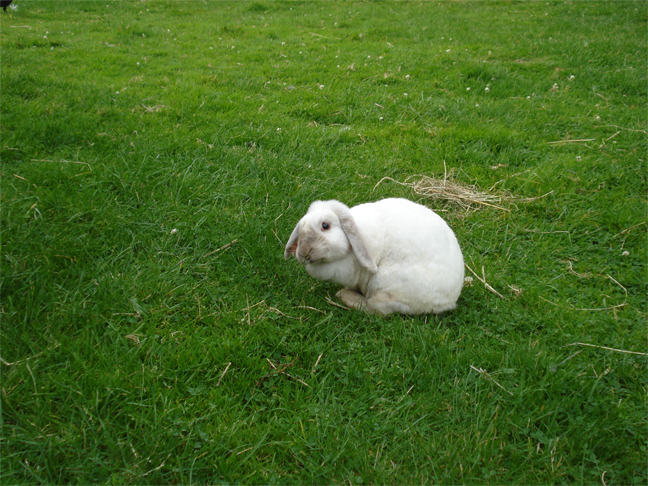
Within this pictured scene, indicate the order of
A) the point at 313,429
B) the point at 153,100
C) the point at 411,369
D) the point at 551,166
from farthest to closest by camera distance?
the point at 153,100 < the point at 551,166 < the point at 411,369 < the point at 313,429

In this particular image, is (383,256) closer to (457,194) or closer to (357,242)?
(357,242)

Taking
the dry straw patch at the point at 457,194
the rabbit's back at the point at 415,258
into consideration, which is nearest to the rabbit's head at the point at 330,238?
the rabbit's back at the point at 415,258

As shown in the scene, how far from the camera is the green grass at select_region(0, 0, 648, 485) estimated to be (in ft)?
7.25

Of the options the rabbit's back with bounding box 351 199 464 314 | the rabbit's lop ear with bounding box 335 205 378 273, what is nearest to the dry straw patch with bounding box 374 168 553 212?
the rabbit's back with bounding box 351 199 464 314

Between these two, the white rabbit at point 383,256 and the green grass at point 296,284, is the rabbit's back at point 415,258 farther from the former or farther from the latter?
the green grass at point 296,284

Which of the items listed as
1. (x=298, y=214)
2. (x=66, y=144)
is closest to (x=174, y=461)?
(x=298, y=214)

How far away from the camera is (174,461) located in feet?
6.88

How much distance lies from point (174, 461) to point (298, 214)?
2318 millimetres

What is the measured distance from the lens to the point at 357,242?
9.97 feet

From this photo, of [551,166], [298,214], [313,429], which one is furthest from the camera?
[551,166]

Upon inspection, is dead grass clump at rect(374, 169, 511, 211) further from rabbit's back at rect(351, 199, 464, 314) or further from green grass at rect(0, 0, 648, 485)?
rabbit's back at rect(351, 199, 464, 314)

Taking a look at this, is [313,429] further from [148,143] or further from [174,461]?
[148,143]

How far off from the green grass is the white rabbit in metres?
0.18

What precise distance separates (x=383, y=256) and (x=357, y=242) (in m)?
0.29
